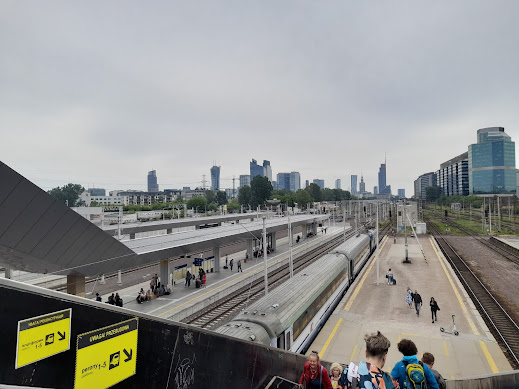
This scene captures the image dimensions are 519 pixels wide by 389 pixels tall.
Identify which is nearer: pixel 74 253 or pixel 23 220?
pixel 23 220

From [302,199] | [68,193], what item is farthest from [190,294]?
[302,199]

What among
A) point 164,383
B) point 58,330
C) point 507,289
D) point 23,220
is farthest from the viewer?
point 507,289

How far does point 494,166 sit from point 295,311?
622ft

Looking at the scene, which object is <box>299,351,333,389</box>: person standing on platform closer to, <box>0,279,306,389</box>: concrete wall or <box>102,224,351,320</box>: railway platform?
<box>0,279,306,389</box>: concrete wall

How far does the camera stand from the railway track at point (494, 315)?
13914 mm

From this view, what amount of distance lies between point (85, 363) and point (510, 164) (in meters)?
205

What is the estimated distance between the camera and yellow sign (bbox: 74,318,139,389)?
115 inches

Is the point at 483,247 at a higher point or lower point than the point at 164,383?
lower

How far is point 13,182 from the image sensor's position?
386 inches

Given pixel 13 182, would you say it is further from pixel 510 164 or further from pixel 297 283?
pixel 510 164

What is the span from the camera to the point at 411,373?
13.1ft

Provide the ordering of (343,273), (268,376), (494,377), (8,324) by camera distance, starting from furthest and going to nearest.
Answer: (343,273) → (494,377) → (268,376) → (8,324)

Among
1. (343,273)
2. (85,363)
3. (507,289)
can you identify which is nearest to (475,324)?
(343,273)

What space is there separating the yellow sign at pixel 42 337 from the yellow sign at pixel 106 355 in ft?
0.52
